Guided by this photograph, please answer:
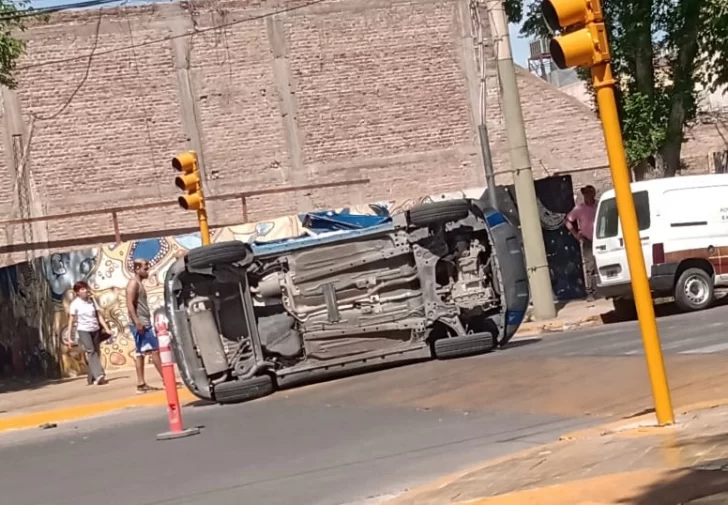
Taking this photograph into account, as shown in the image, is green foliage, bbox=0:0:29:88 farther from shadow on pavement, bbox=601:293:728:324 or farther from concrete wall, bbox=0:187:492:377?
shadow on pavement, bbox=601:293:728:324

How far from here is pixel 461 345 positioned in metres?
15.6

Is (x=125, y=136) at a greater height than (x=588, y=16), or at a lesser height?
greater

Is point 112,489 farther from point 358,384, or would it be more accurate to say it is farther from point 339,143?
point 339,143

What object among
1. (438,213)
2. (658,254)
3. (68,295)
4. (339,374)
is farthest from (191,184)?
(658,254)

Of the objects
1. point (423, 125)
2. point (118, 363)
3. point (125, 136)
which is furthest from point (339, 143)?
point (118, 363)

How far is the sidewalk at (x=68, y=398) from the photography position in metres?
16.7

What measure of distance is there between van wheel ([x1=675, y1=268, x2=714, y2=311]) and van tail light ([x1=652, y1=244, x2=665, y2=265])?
411 millimetres

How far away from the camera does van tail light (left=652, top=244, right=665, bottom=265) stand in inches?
745

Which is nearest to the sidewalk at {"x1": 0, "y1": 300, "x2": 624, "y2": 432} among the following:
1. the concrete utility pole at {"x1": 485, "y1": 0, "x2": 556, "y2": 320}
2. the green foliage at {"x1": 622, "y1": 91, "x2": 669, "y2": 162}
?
the concrete utility pole at {"x1": 485, "y1": 0, "x2": 556, "y2": 320}

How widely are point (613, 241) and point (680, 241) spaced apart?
97 cm

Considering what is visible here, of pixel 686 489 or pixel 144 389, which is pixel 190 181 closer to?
pixel 144 389

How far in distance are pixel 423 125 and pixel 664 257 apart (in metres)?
14.4

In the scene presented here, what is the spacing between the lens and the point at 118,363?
23.4m

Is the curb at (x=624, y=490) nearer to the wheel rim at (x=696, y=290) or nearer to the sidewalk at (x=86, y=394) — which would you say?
the sidewalk at (x=86, y=394)
